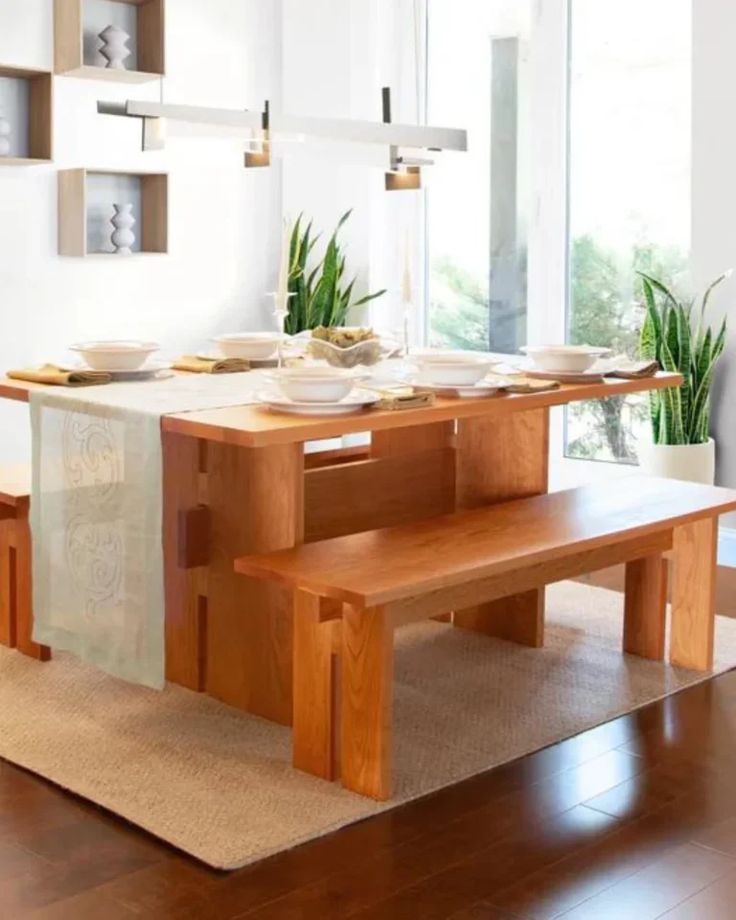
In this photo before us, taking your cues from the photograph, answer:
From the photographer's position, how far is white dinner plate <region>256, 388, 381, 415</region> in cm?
321

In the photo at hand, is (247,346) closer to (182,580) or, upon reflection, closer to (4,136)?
(182,580)

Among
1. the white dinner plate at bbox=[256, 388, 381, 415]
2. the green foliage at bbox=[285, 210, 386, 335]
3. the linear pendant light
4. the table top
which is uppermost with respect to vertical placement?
the linear pendant light

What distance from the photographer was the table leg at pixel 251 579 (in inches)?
130

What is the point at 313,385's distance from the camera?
322 cm

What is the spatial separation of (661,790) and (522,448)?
125 cm

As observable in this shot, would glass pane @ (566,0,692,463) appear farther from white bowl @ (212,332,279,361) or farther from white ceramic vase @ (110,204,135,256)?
white bowl @ (212,332,279,361)

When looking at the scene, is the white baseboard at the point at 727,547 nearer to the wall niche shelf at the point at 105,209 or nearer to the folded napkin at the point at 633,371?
the folded napkin at the point at 633,371

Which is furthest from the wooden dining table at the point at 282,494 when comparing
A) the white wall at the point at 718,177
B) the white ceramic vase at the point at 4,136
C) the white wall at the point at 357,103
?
the white wall at the point at 357,103

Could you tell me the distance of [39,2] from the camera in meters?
5.21

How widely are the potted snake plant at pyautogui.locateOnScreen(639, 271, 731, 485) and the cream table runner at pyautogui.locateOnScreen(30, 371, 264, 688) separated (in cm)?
181

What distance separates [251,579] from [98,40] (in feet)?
8.86

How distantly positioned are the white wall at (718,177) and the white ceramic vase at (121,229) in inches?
80.7

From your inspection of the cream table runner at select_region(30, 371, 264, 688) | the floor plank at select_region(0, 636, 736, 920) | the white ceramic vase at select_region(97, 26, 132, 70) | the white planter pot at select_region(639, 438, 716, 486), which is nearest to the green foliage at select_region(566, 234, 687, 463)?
the white planter pot at select_region(639, 438, 716, 486)

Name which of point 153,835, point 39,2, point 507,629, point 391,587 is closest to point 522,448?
point 507,629
